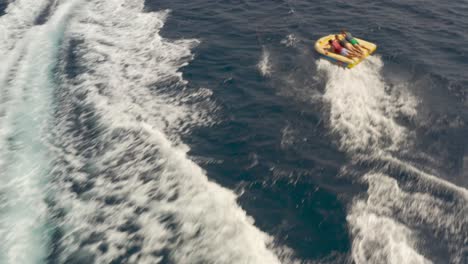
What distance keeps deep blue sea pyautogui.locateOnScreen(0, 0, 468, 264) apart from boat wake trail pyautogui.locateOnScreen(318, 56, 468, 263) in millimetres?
70

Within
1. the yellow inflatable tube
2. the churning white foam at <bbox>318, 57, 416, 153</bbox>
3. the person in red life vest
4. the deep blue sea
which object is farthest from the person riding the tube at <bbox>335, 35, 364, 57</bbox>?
the deep blue sea

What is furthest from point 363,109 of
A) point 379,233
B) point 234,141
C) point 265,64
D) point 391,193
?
point 379,233

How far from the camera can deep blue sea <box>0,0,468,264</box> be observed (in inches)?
584

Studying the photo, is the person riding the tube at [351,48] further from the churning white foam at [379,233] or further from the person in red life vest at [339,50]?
the churning white foam at [379,233]

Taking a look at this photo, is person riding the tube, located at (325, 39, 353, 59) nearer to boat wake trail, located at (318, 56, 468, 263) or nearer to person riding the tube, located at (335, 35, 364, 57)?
person riding the tube, located at (335, 35, 364, 57)

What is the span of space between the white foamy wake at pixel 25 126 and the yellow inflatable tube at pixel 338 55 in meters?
17.4

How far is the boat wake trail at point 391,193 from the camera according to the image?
46.9 ft

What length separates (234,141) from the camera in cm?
1998

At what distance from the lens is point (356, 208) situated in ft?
52.2

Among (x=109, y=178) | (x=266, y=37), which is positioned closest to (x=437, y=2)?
(x=266, y=37)

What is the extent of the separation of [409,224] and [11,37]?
98.5ft

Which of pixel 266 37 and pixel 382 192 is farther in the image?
pixel 266 37

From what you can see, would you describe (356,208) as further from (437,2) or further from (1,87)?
(437,2)

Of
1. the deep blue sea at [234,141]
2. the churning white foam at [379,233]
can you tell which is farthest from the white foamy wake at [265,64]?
the churning white foam at [379,233]
